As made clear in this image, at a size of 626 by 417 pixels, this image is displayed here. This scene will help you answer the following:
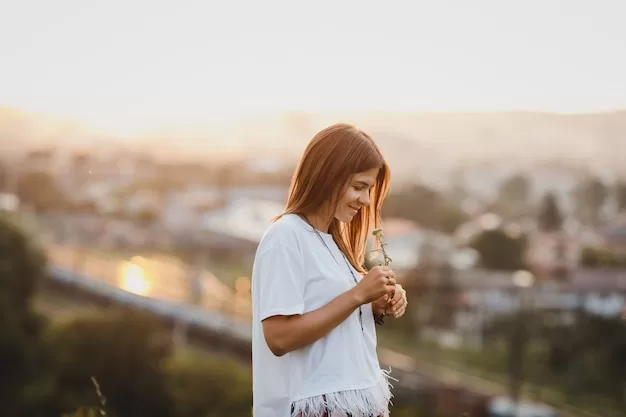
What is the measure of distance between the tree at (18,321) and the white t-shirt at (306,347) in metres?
9.33

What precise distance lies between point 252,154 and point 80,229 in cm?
240

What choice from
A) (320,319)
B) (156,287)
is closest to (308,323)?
(320,319)

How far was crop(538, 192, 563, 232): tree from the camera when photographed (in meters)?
11.0

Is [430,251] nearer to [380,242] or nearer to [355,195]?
[380,242]

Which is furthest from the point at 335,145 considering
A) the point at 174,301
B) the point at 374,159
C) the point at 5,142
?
the point at 174,301

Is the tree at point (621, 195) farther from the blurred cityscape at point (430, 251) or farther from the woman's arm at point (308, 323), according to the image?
the woman's arm at point (308, 323)

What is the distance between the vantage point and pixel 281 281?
2.62ft

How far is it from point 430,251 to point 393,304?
1069 centimetres

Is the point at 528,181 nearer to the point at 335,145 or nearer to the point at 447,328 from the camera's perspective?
the point at 447,328

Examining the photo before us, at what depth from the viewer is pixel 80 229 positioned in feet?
35.9

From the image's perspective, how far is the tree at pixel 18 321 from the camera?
9719mm

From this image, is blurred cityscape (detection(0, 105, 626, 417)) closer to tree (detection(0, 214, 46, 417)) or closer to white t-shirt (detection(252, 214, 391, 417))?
tree (detection(0, 214, 46, 417))

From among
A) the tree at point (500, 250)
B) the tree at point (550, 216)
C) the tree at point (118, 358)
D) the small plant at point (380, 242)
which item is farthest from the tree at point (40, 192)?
the small plant at point (380, 242)

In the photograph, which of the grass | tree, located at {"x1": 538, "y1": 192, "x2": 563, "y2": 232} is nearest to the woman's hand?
the grass
